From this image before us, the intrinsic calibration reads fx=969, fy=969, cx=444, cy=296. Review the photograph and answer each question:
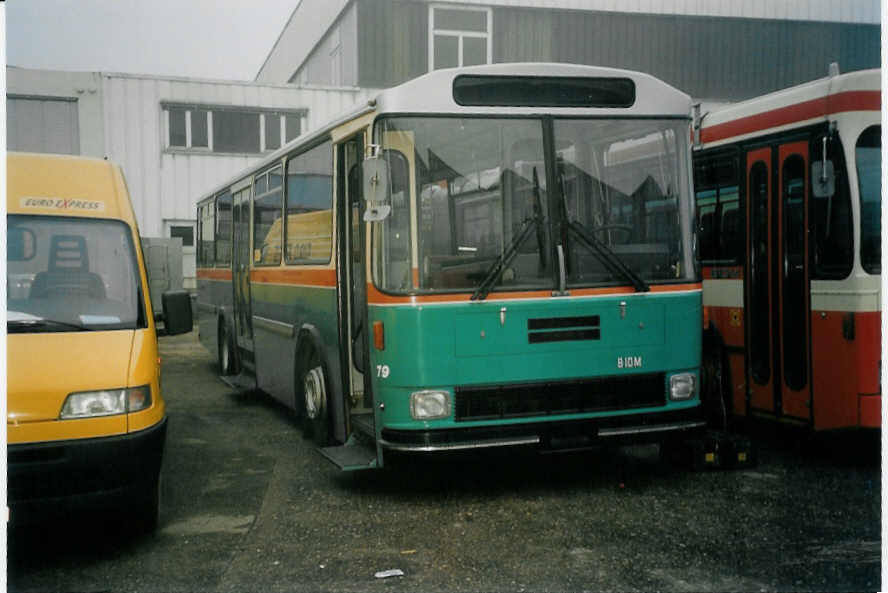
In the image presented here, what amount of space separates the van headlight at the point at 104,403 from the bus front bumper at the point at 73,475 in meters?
0.14

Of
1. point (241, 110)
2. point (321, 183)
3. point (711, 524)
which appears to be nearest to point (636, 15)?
point (241, 110)

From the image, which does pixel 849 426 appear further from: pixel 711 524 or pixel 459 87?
pixel 459 87

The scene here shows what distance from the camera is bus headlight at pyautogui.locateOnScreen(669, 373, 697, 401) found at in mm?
6867

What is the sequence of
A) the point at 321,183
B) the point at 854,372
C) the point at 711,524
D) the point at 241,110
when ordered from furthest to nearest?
1. the point at 241,110
2. the point at 321,183
3. the point at 854,372
4. the point at 711,524

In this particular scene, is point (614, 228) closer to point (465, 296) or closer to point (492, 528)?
point (465, 296)

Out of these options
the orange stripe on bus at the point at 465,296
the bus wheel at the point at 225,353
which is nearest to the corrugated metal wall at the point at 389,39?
the bus wheel at the point at 225,353

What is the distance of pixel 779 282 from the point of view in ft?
26.2

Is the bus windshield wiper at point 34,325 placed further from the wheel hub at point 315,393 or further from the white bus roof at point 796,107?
the white bus roof at point 796,107

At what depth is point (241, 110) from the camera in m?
24.5

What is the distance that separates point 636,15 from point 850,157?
66.7 ft

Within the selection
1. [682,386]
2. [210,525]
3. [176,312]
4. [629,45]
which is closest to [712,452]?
[682,386]

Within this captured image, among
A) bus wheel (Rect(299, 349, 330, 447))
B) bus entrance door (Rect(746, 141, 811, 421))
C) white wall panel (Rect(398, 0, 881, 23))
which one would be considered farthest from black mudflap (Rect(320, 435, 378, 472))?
white wall panel (Rect(398, 0, 881, 23))

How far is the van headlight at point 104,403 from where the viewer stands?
17.3ft

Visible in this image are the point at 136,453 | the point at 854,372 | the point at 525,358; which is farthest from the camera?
the point at 854,372
